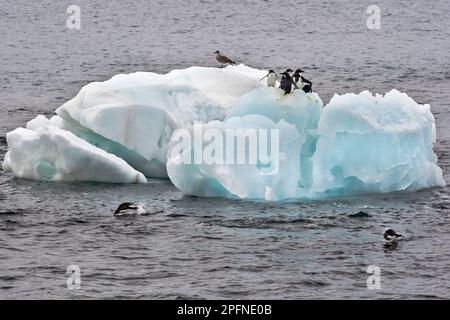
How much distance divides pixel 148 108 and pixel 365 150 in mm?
6566

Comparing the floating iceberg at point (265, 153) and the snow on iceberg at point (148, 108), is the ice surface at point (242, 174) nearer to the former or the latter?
the floating iceberg at point (265, 153)

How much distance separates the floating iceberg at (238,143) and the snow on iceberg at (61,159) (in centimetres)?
3

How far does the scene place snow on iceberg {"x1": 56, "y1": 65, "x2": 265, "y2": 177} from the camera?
33312mm

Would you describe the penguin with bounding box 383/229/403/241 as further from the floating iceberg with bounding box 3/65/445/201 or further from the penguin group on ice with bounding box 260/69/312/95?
the penguin group on ice with bounding box 260/69/312/95

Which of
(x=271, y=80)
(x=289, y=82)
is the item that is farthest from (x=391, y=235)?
(x=271, y=80)

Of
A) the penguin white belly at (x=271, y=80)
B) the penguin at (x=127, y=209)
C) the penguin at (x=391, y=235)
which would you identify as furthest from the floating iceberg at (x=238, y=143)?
the penguin at (x=391, y=235)

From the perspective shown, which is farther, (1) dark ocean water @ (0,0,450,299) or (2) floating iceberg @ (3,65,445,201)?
(2) floating iceberg @ (3,65,445,201)

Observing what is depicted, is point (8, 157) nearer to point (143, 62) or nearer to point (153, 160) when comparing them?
point (153, 160)

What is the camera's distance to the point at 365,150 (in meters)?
31.8

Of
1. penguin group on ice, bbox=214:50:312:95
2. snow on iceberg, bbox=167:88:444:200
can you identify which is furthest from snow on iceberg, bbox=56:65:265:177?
snow on iceberg, bbox=167:88:444:200

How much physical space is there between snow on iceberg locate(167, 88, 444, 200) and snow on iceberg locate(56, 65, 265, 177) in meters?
1.77

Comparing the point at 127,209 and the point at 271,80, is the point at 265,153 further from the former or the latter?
the point at 127,209

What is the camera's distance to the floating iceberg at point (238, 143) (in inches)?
1226
